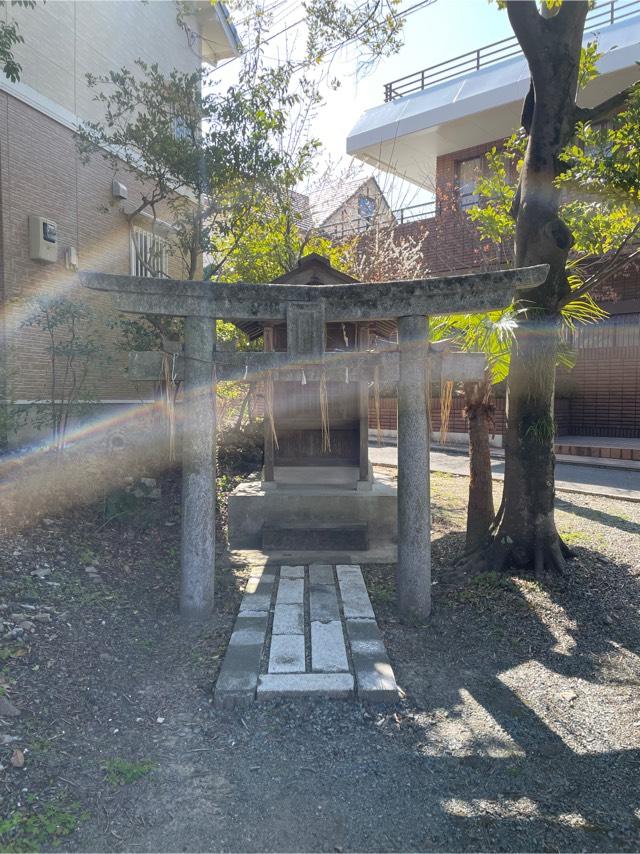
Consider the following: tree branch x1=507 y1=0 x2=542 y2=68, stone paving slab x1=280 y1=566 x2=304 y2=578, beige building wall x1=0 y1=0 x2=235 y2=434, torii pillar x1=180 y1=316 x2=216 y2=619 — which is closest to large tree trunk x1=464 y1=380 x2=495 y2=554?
stone paving slab x1=280 y1=566 x2=304 y2=578

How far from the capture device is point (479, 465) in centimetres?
656

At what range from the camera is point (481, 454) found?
21.5 feet

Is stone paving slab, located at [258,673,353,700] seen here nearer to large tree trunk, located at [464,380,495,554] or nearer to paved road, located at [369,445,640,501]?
large tree trunk, located at [464,380,495,554]

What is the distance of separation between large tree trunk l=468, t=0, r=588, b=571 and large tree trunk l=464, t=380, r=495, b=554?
499 millimetres

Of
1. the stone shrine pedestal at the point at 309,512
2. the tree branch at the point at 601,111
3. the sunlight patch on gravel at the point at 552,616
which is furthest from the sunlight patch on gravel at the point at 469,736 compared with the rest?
the tree branch at the point at 601,111

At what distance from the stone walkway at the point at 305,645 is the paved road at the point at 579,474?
3.73m

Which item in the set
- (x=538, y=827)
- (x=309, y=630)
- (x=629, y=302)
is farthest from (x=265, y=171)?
(x=629, y=302)

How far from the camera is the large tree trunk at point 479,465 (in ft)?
21.2

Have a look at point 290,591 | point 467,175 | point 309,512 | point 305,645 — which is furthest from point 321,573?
point 467,175

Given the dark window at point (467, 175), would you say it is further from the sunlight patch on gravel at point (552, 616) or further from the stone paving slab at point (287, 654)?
the stone paving slab at point (287, 654)

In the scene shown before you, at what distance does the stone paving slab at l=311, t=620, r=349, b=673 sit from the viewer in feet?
13.7

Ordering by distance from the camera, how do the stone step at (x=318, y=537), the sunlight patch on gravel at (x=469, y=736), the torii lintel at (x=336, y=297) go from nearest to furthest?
the sunlight patch on gravel at (x=469, y=736), the torii lintel at (x=336, y=297), the stone step at (x=318, y=537)

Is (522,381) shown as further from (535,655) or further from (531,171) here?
(535,655)

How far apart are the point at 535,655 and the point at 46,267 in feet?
32.1
